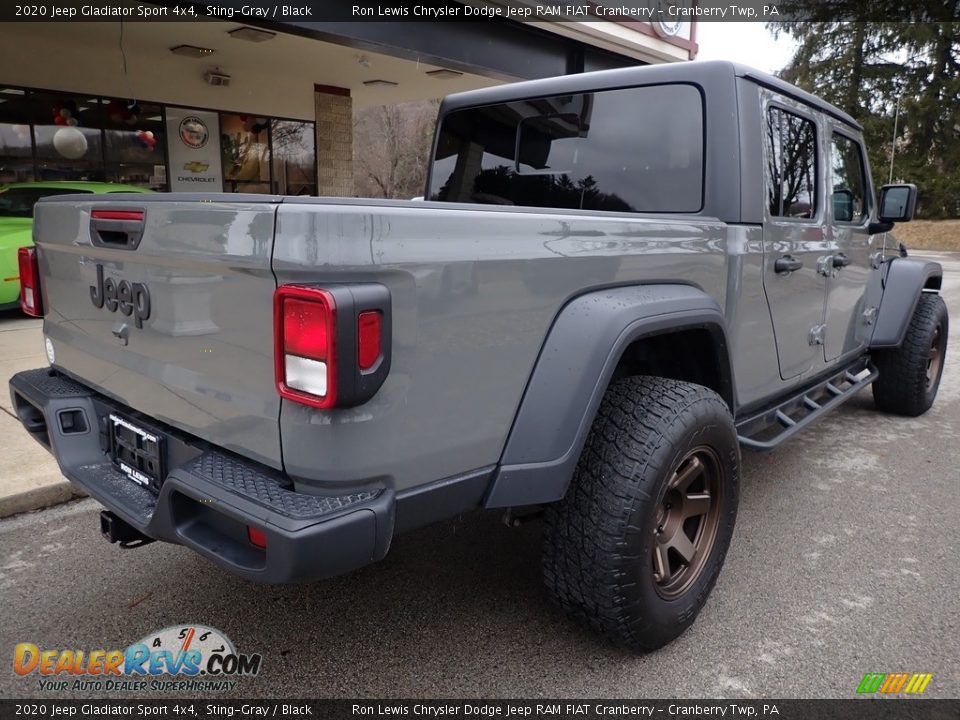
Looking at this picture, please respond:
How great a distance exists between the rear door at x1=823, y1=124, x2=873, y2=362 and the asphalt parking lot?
991 mm

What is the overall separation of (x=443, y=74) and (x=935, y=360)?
353 inches

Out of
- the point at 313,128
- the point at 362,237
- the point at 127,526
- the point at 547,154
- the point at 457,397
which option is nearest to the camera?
the point at 362,237

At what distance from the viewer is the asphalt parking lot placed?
229 cm

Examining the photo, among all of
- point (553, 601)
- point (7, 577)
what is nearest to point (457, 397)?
point (553, 601)

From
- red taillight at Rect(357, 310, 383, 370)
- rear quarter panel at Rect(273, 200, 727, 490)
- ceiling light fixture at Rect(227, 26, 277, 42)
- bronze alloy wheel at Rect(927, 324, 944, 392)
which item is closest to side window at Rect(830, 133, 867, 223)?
bronze alloy wheel at Rect(927, 324, 944, 392)

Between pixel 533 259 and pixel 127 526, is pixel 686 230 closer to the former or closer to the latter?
pixel 533 259

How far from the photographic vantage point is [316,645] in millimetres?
2453

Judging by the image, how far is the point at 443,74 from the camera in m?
12.0

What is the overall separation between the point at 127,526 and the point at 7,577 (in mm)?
1115

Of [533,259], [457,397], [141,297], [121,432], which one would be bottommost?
[121,432]

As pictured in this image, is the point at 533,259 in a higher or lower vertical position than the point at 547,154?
lower

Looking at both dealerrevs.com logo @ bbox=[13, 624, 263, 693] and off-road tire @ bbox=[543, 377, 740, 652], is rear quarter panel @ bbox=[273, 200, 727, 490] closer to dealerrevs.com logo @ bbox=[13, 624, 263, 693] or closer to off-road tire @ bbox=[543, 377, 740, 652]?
off-road tire @ bbox=[543, 377, 740, 652]

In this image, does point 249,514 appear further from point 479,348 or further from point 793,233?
point 793,233

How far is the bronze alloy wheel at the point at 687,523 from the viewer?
7.89ft
